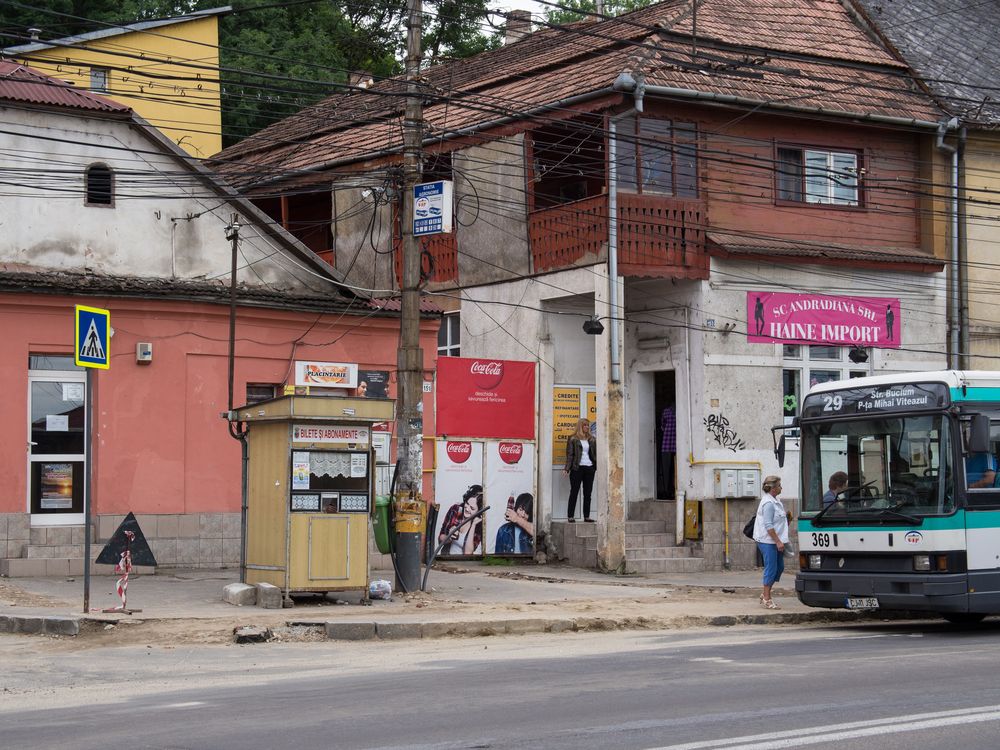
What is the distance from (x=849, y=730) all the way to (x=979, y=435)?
6.60 metres

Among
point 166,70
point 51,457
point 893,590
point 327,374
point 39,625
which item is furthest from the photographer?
point 166,70

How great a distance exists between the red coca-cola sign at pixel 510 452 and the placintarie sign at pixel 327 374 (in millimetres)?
3408

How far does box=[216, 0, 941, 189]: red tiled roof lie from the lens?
23.7 meters

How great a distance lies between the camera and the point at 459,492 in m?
23.0

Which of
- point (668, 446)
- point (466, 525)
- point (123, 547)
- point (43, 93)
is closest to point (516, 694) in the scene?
point (123, 547)

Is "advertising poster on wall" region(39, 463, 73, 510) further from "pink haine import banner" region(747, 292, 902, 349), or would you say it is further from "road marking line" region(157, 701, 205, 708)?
"pink haine import banner" region(747, 292, 902, 349)

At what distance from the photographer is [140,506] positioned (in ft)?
63.1

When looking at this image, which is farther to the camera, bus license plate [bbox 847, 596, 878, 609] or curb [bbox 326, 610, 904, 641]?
bus license plate [bbox 847, 596, 878, 609]

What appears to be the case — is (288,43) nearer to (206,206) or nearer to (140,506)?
(206,206)

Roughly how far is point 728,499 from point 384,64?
25.4 meters

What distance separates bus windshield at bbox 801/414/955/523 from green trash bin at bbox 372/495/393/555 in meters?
5.12

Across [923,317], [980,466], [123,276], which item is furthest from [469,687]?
[923,317]

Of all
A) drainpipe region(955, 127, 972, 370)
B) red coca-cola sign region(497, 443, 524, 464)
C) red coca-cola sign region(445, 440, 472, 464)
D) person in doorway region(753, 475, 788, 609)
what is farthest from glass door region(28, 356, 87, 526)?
drainpipe region(955, 127, 972, 370)

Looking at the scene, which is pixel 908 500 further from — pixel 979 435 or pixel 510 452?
pixel 510 452
